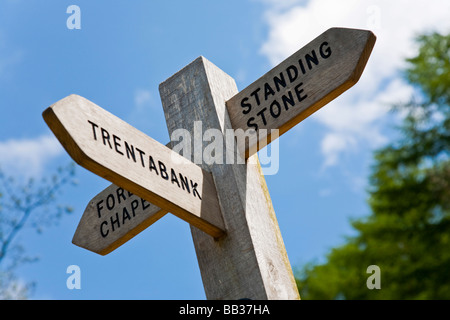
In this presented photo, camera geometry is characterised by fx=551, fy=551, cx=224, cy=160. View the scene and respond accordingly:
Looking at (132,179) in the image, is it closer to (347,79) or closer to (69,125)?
(69,125)

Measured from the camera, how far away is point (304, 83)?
→ 5.23 ft

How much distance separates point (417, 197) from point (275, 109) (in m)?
9.94

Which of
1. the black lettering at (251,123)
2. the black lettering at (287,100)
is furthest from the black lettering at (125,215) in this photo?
the black lettering at (287,100)

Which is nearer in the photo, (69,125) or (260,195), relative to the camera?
(69,125)

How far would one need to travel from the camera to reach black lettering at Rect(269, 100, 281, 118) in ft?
5.29

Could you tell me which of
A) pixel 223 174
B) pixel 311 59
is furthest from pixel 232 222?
pixel 311 59

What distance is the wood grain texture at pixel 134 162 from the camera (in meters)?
1.25

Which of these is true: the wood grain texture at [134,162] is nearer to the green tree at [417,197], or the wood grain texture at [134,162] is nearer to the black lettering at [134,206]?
the black lettering at [134,206]

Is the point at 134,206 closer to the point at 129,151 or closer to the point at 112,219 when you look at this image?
the point at 112,219

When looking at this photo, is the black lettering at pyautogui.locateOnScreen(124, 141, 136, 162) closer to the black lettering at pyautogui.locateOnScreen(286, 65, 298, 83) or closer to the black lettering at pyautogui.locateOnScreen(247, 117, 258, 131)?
the black lettering at pyautogui.locateOnScreen(247, 117, 258, 131)

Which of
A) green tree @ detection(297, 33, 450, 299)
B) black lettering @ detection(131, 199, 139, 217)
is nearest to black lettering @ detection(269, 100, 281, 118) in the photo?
black lettering @ detection(131, 199, 139, 217)

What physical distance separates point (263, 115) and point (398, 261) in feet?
33.3
